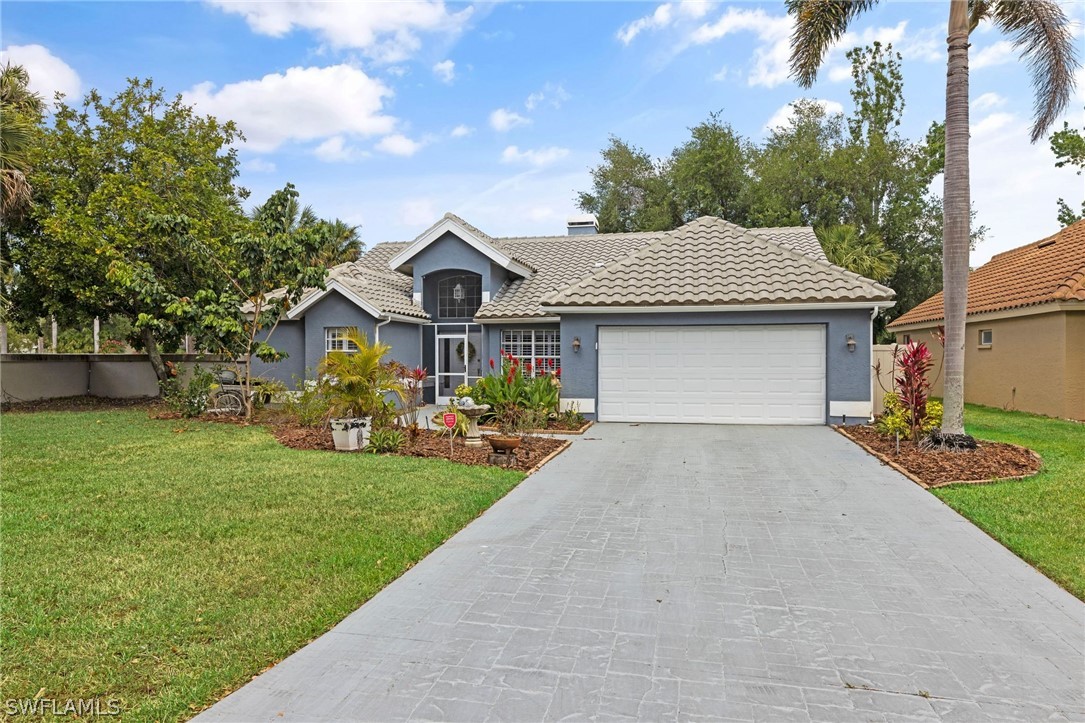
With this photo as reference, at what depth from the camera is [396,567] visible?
4.93 meters

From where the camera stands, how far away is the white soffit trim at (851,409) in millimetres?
13070

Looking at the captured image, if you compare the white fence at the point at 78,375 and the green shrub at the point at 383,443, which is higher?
the white fence at the point at 78,375

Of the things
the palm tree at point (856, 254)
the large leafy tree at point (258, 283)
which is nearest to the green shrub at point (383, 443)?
the large leafy tree at point (258, 283)

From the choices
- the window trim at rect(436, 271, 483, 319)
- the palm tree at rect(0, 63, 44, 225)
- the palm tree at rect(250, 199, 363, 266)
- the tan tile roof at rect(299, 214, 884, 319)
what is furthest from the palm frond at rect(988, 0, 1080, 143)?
the palm tree at rect(250, 199, 363, 266)

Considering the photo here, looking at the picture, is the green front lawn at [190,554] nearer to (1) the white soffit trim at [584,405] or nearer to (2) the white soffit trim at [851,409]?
(1) the white soffit trim at [584,405]

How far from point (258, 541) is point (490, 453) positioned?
4686mm

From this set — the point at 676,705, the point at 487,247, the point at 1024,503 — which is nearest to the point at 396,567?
the point at 676,705

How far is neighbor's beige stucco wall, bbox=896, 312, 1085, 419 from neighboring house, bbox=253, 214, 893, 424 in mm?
4784

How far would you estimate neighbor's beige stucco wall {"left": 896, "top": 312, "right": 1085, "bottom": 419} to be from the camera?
45.4ft

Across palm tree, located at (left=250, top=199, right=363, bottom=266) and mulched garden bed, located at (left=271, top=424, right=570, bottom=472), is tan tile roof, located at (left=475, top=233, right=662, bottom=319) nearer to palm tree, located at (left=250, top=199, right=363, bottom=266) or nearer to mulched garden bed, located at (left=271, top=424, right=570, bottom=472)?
mulched garden bed, located at (left=271, top=424, right=570, bottom=472)

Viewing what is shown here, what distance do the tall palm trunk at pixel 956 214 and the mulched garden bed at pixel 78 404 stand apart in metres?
19.9

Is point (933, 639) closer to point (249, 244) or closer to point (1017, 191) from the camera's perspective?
point (249, 244)

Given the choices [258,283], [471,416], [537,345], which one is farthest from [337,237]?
[471,416]

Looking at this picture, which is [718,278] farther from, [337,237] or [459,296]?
[337,237]
